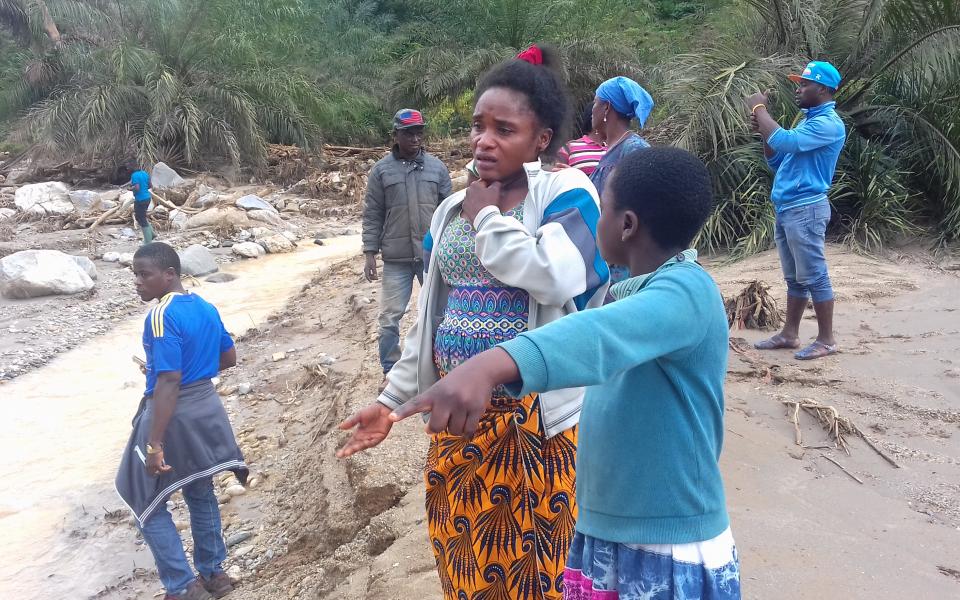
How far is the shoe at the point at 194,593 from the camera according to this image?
3539 millimetres

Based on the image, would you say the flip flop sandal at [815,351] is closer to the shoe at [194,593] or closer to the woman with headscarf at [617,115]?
the woman with headscarf at [617,115]

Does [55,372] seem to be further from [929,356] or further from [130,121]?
[130,121]

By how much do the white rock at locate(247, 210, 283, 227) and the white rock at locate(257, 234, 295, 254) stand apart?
1075 mm

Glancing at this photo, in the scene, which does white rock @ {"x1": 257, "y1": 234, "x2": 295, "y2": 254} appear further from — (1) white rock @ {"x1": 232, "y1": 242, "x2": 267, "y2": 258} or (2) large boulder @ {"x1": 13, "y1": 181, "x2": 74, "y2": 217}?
(2) large boulder @ {"x1": 13, "y1": 181, "x2": 74, "y2": 217}

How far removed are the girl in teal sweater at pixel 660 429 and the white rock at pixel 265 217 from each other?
13568 mm

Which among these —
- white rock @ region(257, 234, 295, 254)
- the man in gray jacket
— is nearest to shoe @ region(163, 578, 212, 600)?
the man in gray jacket

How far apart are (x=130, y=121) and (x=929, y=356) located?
1799cm

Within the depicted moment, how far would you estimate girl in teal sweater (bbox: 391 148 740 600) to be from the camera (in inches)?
55.2

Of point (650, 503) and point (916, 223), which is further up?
point (650, 503)

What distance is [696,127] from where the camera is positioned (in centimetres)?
740

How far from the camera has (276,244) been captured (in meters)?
13.0

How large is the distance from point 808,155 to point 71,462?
18.8ft

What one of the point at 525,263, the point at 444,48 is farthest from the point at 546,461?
the point at 444,48

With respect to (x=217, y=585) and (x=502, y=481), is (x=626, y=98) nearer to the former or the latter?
(x=502, y=481)
